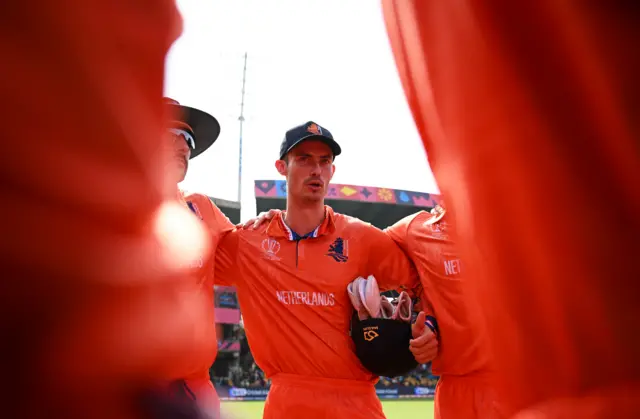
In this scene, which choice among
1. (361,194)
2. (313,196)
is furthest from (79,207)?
(361,194)

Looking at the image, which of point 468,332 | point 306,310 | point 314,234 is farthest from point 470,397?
point 314,234

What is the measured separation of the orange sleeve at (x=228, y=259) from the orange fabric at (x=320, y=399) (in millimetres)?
689

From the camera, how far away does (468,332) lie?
108 inches

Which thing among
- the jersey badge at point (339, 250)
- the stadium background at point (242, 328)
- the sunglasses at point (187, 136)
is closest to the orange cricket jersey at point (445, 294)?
the jersey badge at point (339, 250)

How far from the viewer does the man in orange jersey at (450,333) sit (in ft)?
8.82

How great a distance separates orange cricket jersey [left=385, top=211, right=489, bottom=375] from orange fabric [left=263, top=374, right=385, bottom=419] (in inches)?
17.1

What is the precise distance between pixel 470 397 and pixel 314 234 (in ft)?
4.07

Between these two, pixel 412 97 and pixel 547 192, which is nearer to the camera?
pixel 547 192

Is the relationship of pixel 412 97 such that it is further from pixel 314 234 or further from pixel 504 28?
pixel 314 234

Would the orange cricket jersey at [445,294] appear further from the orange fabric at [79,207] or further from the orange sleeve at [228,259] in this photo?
the orange fabric at [79,207]

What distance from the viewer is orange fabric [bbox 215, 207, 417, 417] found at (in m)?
2.89

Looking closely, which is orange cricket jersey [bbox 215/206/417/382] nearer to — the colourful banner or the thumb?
the thumb

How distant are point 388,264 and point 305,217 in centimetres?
59

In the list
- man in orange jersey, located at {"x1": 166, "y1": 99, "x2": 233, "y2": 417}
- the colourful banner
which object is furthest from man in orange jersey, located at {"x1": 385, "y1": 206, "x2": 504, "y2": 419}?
the colourful banner
